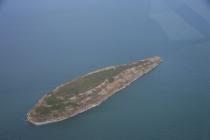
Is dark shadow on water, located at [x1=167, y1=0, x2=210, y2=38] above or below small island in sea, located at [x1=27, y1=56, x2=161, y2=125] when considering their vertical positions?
above

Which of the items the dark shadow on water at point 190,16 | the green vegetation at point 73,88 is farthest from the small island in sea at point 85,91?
the dark shadow on water at point 190,16

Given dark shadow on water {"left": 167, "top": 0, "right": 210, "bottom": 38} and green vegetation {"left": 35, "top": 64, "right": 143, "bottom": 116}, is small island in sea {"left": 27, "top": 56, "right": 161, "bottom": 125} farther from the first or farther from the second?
dark shadow on water {"left": 167, "top": 0, "right": 210, "bottom": 38}

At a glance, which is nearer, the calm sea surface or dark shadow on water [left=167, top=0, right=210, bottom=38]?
the calm sea surface

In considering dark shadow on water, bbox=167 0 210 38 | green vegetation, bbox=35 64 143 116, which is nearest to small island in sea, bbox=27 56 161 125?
green vegetation, bbox=35 64 143 116

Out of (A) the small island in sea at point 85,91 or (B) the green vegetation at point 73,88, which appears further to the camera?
(B) the green vegetation at point 73,88

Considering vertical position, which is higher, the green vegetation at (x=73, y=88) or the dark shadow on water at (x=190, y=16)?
the dark shadow on water at (x=190, y=16)

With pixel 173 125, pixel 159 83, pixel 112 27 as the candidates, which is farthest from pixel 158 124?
pixel 112 27

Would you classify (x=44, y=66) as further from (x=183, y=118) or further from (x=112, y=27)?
(x=183, y=118)

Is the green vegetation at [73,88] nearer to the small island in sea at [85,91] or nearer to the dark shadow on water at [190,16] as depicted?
the small island in sea at [85,91]

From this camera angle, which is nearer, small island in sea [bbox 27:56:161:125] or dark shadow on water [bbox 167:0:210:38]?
small island in sea [bbox 27:56:161:125]
